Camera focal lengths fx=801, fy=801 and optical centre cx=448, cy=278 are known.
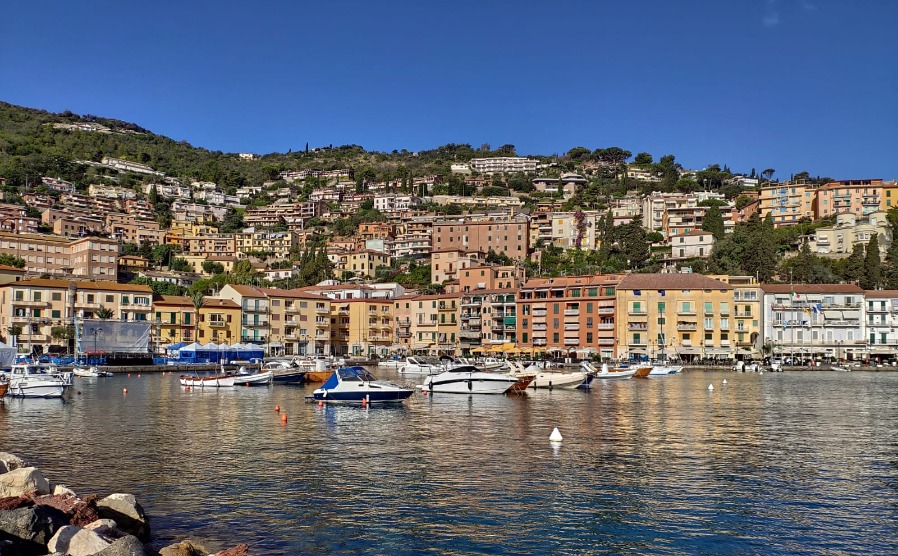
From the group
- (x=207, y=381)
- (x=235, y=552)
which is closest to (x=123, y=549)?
(x=235, y=552)

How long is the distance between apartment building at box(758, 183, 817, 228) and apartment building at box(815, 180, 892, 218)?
3803 millimetres

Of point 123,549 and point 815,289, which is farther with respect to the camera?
point 815,289

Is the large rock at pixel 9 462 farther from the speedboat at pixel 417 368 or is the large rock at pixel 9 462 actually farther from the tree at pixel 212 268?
the tree at pixel 212 268

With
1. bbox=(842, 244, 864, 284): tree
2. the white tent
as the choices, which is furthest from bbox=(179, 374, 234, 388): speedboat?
bbox=(842, 244, 864, 284): tree

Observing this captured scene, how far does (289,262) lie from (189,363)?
3134 inches

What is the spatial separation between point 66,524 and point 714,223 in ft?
465

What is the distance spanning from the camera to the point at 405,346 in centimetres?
12075

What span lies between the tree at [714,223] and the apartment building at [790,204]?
15.1m

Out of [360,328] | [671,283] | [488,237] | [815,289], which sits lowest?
[360,328]

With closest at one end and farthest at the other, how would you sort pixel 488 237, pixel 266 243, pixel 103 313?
pixel 103 313
pixel 488 237
pixel 266 243

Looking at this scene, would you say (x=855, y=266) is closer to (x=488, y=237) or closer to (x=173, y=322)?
(x=488, y=237)

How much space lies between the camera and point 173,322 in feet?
339

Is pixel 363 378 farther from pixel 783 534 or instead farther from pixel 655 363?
pixel 655 363

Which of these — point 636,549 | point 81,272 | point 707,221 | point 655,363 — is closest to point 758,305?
point 655,363
